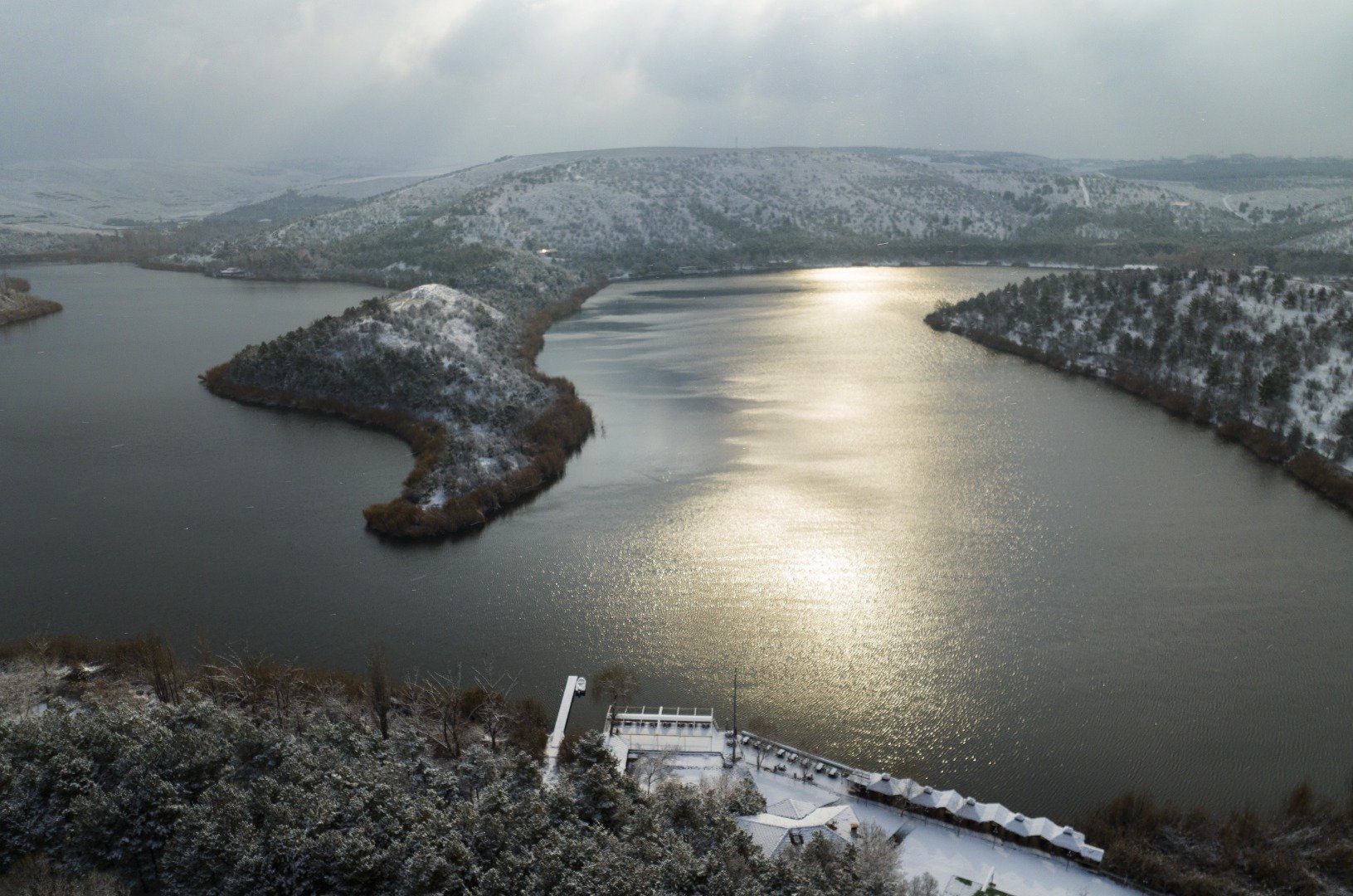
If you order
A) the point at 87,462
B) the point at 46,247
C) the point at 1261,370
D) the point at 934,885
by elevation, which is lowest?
the point at 934,885

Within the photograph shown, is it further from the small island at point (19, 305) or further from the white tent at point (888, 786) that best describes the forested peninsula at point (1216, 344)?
the small island at point (19, 305)

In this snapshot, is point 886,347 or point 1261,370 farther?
→ point 886,347

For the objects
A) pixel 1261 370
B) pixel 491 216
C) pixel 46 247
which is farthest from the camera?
pixel 46 247

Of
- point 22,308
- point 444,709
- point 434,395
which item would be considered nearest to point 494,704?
point 444,709

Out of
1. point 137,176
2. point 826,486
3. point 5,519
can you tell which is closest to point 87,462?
point 5,519

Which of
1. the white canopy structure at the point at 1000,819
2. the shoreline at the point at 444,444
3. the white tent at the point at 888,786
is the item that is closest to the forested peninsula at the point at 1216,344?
the white canopy structure at the point at 1000,819

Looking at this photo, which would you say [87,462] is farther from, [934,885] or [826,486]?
[934,885]
